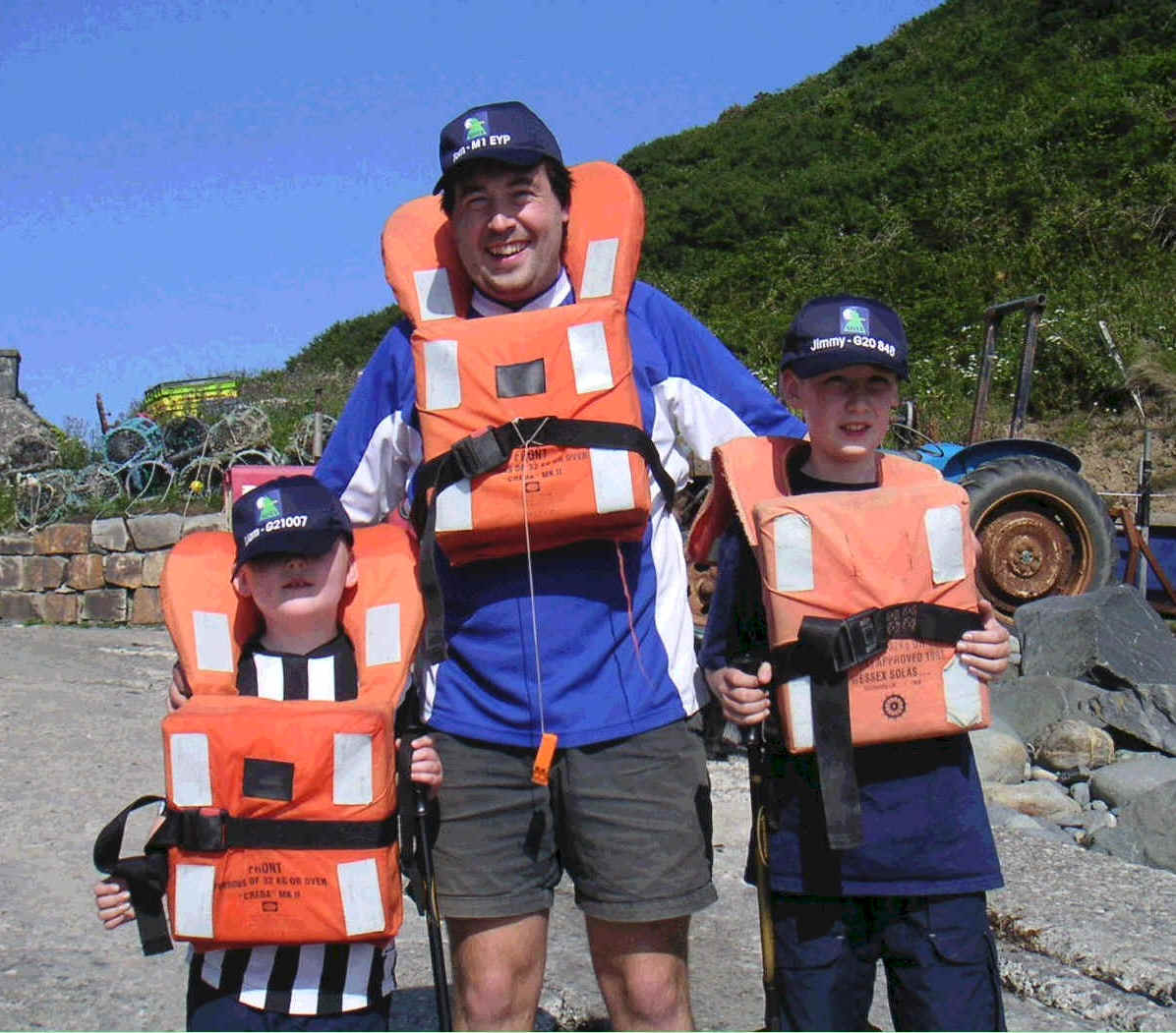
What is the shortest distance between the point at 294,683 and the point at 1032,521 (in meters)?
6.49

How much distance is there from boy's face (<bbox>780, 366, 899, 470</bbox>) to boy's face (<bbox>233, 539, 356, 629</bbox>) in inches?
39.1

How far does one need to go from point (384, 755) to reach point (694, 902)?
2.11ft

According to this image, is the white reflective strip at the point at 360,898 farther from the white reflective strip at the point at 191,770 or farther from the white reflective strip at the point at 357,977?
the white reflective strip at the point at 191,770

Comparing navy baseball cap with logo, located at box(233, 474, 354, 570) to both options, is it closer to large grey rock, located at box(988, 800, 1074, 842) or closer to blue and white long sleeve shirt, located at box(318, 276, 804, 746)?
blue and white long sleeve shirt, located at box(318, 276, 804, 746)

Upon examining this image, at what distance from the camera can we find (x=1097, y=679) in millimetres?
7188

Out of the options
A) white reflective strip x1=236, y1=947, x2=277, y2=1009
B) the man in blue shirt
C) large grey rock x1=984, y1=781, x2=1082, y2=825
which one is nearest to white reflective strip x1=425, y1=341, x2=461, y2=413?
the man in blue shirt

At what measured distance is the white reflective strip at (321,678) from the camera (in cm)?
273

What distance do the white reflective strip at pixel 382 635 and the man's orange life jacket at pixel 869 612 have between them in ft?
2.39

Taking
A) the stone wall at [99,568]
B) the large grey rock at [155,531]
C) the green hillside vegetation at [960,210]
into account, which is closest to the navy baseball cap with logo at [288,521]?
the stone wall at [99,568]

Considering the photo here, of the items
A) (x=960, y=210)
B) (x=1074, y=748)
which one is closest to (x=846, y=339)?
(x=1074, y=748)

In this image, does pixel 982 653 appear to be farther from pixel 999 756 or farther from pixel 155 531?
pixel 155 531

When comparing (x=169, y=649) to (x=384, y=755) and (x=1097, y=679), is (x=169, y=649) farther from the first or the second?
(x=384, y=755)

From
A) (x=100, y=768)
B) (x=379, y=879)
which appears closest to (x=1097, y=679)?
(x=100, y=768)

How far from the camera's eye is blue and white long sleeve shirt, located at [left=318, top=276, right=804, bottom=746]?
2.61 m
